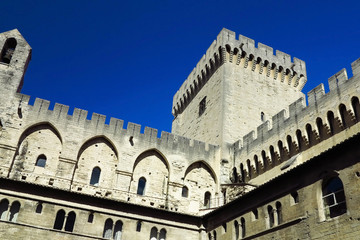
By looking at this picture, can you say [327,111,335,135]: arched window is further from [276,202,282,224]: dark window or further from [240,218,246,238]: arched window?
[240,218,246,238]: arched window

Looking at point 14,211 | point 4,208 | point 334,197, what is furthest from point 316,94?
point 4,208

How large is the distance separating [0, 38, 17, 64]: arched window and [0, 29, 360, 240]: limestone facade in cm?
6

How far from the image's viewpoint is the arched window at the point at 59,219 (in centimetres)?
1705

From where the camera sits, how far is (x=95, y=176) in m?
19.7

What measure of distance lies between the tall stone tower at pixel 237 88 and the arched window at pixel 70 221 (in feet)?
32.7

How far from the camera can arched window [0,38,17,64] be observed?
20933mm

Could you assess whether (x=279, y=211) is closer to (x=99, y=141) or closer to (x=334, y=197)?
(x=334, y=197)

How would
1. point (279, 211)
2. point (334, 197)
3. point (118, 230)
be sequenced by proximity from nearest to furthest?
point (334, 197)
point (279, 211)
point (118, 230)

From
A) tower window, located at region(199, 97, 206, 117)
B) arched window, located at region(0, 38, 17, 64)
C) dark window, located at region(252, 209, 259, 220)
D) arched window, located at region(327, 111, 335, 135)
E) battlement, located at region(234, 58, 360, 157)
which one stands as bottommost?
dark window, located at region(252, 209, 259, 220)

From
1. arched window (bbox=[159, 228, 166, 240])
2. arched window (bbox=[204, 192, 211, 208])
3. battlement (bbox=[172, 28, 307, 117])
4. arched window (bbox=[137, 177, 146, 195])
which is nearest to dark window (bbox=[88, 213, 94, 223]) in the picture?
arched window (bbox=[137, 177, 146, 195])

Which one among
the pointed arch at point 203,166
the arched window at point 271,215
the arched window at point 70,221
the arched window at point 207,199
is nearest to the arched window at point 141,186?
the pointed arch at point 203,166

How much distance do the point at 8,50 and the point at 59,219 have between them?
33.9ft

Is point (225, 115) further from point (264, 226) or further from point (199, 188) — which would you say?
point (264, 226)

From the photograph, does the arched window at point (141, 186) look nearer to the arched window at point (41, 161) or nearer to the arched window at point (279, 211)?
the arched window at point (41, 161)
